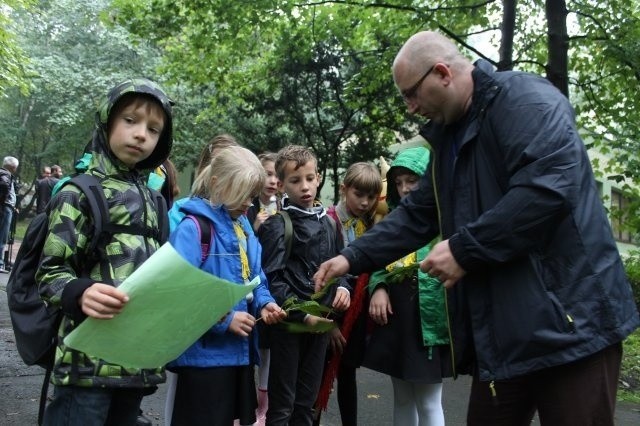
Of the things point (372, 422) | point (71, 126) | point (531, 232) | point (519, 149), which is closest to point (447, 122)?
point (519, 149)

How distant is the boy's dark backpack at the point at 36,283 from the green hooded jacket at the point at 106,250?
26 millimetres

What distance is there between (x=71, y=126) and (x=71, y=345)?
27.8 m

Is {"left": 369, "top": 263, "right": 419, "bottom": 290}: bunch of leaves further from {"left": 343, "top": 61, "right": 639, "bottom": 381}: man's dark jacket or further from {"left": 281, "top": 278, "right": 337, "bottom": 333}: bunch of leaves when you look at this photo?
{"left": 343, "top": 61, "right": 639, "bottom": 381}: man's dark jacket

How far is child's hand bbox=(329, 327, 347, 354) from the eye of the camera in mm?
3799

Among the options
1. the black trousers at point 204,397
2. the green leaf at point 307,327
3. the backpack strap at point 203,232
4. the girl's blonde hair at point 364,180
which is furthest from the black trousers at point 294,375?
the girl's blonde hair at point 364,180

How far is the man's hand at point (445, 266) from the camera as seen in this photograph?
2104mm

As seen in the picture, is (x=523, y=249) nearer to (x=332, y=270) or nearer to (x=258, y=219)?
(x=332, y=270)

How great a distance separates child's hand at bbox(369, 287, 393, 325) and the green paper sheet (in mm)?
1624

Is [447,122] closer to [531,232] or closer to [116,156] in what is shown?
[531,232]

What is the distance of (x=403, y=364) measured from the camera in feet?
11.4

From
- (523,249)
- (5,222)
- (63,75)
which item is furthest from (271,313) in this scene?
(63,75)

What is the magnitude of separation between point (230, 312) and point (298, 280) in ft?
2.57

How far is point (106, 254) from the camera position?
7.41 ft

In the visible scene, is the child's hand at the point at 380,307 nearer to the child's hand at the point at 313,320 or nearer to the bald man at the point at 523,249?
the child's hand at the point at 313,320
